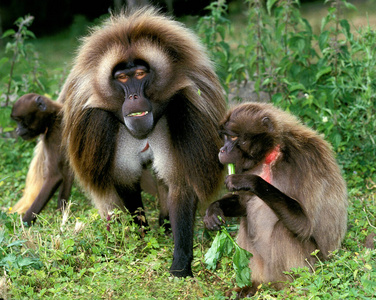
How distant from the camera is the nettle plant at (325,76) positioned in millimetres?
5738

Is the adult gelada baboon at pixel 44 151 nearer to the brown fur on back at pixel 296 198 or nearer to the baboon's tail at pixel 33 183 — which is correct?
the baboon's tail at pixel 33 183

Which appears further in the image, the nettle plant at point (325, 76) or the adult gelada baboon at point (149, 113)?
the nettle plant at point (325, 76)

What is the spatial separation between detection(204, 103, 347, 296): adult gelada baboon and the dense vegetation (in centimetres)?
15

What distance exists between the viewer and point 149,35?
4199 millimetres

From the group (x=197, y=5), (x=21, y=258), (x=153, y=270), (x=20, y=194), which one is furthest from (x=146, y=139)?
(x=197, y=5)

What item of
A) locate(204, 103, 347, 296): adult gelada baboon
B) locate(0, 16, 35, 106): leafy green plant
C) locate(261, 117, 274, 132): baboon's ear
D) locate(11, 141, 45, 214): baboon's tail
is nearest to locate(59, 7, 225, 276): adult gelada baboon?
locate(204, 103, 347, 296): adult gelada baboon

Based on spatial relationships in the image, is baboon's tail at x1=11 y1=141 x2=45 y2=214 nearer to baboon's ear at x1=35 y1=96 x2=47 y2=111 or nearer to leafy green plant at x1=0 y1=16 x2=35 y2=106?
baboon's ear at x1=35 y1=96 x2=47 y2=111

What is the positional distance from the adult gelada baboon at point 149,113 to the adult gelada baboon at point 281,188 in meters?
0.48

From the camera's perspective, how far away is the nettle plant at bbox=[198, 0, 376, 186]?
18.8 feet

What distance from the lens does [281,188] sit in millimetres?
3832

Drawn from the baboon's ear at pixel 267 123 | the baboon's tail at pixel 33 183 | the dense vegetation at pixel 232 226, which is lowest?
the baboon's tail at pixel 33 183

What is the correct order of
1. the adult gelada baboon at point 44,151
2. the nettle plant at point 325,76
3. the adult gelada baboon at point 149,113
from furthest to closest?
the adult gelada baboon at point 44,151, the nettle plant at point 325,76, the adult gelada baboon at point 149,113

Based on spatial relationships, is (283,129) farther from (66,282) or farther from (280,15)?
(280,15)

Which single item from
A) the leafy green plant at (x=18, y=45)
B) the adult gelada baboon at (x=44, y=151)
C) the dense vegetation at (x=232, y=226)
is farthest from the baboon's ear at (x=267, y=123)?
the leafy green plant at (x=18, y=45)
